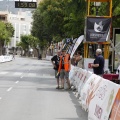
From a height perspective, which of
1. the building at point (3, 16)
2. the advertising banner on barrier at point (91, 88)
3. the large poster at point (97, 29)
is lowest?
the advertising banner on barrier at point (91, 88)

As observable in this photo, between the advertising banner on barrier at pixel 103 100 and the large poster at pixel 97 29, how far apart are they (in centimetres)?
989

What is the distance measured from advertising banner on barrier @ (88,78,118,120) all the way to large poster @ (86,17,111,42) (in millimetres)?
9889

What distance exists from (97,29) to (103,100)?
11.4 metres

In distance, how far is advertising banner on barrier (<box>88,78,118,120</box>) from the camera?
26.8 ft

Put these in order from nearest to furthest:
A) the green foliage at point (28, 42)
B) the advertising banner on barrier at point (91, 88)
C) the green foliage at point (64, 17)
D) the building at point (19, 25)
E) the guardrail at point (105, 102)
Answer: the guardrail at point (105, 102) < the advertising banner on barrier at point (91, 88) < the green foliage at point (64, 17) < the green foliage at point (28, 42) < the building at point (19, 25)

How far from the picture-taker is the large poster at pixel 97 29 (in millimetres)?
19781

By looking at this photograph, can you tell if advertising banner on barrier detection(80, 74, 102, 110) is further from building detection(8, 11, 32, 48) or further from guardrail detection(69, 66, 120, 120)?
building detection(8, 11, 32, 48)

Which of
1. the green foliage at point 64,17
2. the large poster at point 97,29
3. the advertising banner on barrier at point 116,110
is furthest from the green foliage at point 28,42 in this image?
the advertising banner on barrier at point 116,110

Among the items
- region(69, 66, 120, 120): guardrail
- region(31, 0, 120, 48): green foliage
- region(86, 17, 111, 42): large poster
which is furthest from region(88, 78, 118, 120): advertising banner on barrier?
region(31, 0, 120, 48): green foliage

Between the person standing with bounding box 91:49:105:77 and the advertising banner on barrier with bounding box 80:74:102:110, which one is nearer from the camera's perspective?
the advertising banner on barrier with bounding box 80:74:102:110

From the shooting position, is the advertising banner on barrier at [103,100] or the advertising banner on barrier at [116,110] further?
the advertising banner on barrier at [103,100]

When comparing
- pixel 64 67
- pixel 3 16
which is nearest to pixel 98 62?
pixel 64 67

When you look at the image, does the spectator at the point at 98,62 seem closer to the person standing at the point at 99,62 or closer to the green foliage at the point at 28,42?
the person standing at the point at 99,62

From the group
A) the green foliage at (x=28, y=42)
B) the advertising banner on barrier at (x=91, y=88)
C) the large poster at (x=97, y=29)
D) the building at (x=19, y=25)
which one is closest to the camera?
the advertising banner on barrier at (x=91, y=88)
